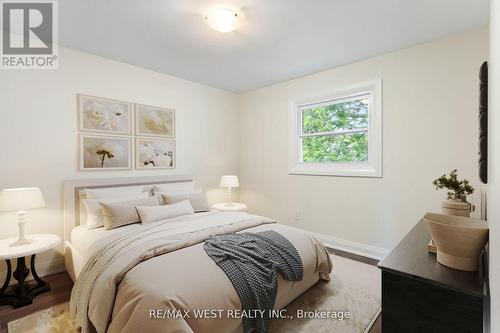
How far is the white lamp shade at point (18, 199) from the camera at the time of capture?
2111mm

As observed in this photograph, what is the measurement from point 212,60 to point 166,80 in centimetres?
94

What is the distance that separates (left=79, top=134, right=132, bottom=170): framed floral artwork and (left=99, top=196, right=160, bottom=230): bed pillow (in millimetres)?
725

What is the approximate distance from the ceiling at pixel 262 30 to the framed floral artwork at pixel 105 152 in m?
1.05

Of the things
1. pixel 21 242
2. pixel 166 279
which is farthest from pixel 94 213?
pixel 166 279

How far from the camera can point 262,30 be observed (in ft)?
8.04

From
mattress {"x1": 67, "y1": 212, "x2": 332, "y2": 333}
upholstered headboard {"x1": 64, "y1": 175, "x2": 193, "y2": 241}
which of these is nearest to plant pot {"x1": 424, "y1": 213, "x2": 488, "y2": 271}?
mattress {"x1": 67, "y1": 212, "x2": 332, "y2": 333}

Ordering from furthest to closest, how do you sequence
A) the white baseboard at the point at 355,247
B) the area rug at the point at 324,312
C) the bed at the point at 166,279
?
the white baseboard at the point at 355,247
the area rug at the point at 324,312
the bed at the point at 166,279

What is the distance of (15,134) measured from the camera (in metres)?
2.49

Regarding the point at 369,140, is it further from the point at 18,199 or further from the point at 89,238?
the point at 18,199

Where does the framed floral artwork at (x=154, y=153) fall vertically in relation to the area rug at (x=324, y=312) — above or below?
above

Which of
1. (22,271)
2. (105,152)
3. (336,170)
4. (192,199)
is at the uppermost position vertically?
(105,152)

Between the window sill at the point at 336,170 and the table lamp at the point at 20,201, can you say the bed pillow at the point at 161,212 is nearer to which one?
the table lamp at the point at 20,201
